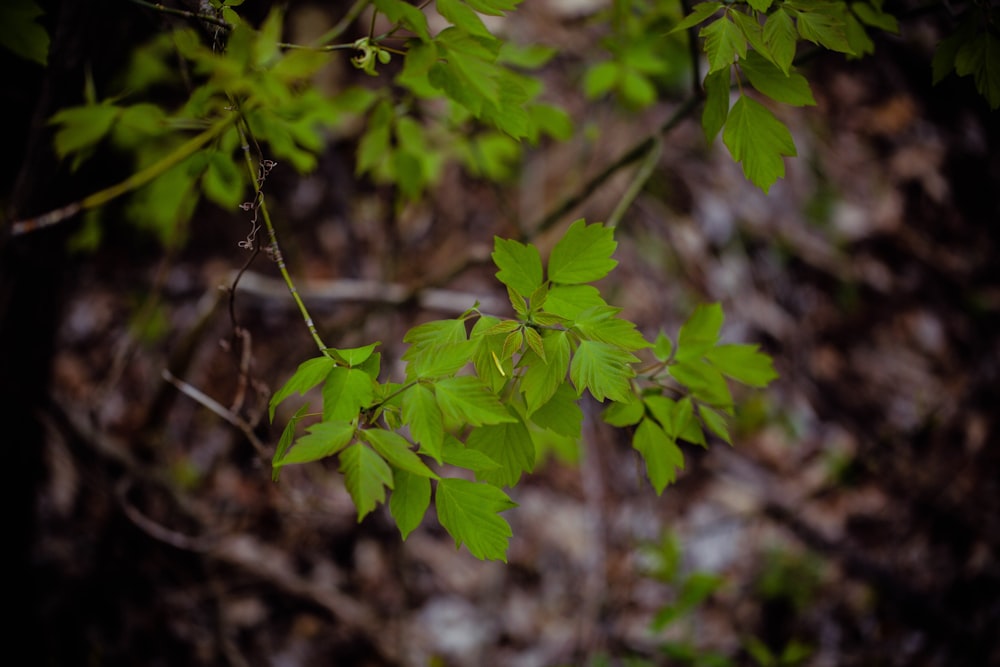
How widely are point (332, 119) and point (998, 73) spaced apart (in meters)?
1.60

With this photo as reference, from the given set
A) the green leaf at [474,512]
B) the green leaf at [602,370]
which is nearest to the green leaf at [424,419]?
the green leaf at [474,512]

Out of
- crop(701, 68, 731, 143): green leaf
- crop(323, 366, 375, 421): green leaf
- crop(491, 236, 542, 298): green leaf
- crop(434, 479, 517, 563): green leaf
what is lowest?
crop(434, 479, 517, 563): green leaf

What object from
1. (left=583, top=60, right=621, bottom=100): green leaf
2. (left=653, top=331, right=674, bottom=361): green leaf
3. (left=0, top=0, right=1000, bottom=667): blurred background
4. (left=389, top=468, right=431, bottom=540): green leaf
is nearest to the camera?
(left=389, top=468, right=431, bottom=540): green leaf

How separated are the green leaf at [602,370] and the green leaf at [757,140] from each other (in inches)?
17.3

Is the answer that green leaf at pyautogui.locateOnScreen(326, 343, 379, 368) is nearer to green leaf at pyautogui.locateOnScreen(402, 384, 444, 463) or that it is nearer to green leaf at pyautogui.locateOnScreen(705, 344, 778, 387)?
green leaf at pyautogui.locateOnScreen(402, 384, 444, 463)

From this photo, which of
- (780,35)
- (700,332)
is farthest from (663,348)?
(780,35)

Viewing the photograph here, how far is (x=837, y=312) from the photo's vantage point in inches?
123

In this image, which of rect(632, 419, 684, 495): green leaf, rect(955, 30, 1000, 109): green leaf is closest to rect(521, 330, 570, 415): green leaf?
rect(632, 419, 684, 495): green leaf

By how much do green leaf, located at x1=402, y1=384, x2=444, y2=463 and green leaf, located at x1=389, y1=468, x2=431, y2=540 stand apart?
0.31 feet

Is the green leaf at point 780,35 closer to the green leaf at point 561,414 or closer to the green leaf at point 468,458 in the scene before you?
the green leaf at point 561,414

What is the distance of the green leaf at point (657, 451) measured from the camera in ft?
3.61

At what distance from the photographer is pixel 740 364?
113cm

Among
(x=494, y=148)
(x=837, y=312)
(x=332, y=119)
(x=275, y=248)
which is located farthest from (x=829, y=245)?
(x=275, y=248)

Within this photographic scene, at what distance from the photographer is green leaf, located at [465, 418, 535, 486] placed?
100 centimetres
